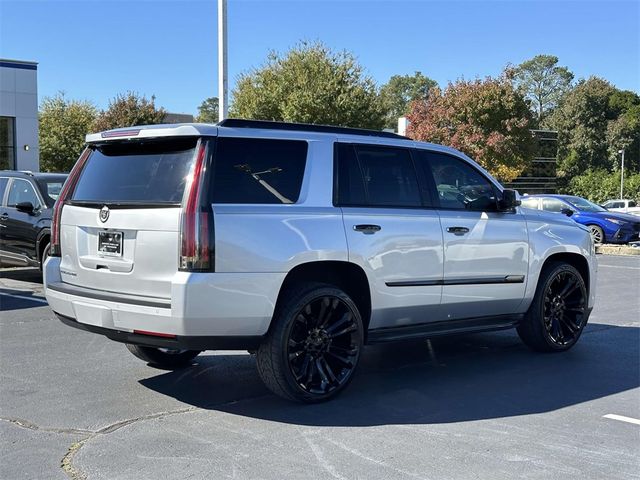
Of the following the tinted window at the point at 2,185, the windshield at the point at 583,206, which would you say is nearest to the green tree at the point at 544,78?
the windshield at the point at 583,206

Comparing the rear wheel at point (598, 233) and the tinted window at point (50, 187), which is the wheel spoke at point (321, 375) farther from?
the rear wheel at point (598, 233)

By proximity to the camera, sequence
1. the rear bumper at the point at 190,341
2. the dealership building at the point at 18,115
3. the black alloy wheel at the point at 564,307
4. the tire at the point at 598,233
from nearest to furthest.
→ the rear bumper at the point at 190,341
the black alloy wheel at the point at 564,307
the tire at the point at 598,233
the dealership building at the point at 18,115

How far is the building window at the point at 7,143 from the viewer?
28942 mm

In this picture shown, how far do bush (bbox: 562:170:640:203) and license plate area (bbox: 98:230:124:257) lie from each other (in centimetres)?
5356

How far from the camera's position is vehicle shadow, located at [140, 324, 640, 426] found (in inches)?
202

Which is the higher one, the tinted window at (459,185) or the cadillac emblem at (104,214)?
the tinted window at (459,185)

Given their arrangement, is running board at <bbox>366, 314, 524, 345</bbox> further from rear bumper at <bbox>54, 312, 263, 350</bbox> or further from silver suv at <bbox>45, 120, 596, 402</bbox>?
rear bumper at <bbox>54, 312, 263, 350</bbox>

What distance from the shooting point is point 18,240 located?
1135 centimetres

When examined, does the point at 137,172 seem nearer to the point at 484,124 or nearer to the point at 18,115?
the point at 18,115

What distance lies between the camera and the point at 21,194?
11.6m

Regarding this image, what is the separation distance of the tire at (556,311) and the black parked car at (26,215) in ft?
24.1

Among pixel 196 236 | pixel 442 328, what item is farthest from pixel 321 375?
pixel 196 236

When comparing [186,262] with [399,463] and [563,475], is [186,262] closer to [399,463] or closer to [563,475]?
[399,463]

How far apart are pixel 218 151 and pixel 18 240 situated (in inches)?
301
